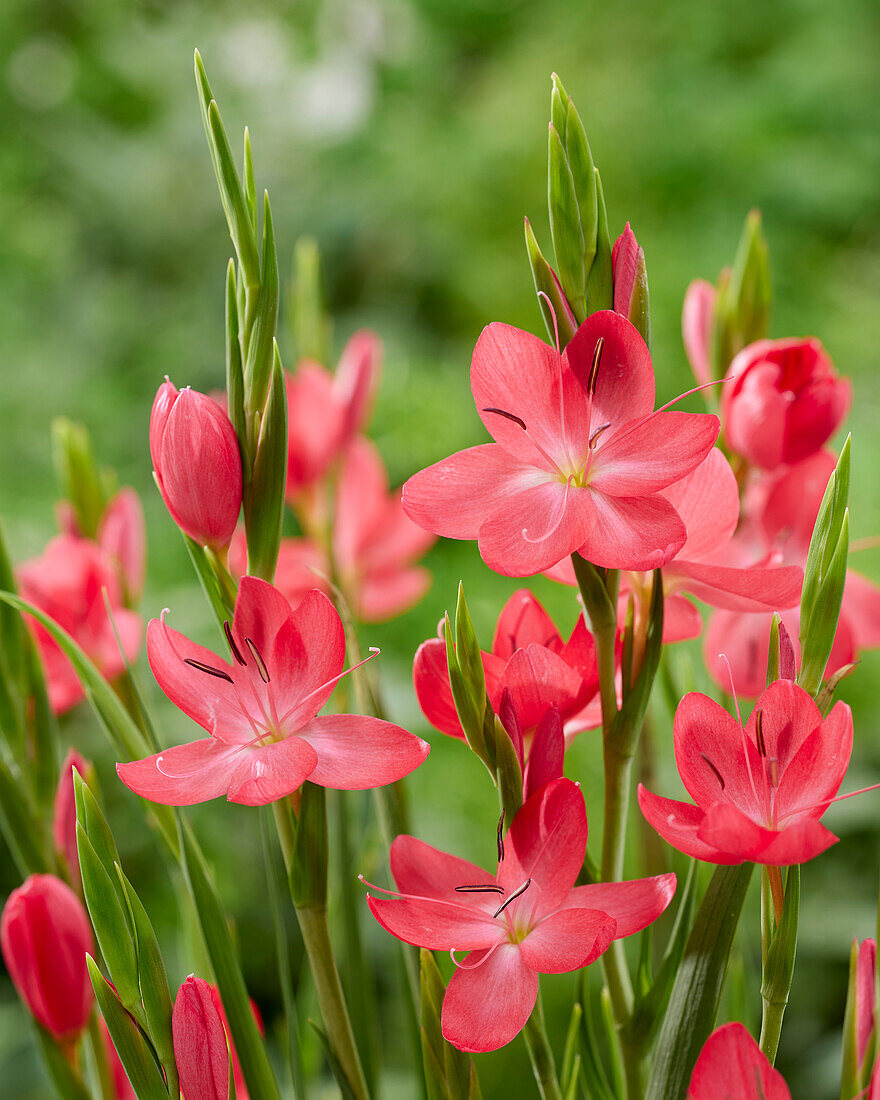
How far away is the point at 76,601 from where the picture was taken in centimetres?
30

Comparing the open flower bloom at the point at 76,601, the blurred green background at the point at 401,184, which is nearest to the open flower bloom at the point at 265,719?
the open flower bloom at the point at 76,601

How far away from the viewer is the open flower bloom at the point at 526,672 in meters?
0.19

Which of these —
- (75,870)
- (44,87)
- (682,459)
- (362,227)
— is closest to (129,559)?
(75,870)

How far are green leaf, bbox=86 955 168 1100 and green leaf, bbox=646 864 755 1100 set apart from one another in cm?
10

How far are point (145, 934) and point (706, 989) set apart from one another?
0.35ft

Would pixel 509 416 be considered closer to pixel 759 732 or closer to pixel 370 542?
pixel 759 732

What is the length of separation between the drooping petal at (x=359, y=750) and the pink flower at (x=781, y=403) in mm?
121

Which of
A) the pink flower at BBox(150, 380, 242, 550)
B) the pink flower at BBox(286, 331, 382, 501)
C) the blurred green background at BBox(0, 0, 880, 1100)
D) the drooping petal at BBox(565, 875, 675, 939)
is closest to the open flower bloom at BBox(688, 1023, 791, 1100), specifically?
the drooping petal at BBox(565, 875, 675, 939)

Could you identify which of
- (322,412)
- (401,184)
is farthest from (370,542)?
(401,184)

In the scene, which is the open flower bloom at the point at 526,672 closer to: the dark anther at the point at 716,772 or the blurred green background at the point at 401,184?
the dark anther at the point at 716,772

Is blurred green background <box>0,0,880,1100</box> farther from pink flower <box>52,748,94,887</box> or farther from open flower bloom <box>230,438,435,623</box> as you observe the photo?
pink flower <box>52,748,94,887</box>

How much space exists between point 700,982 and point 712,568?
0.08 meters

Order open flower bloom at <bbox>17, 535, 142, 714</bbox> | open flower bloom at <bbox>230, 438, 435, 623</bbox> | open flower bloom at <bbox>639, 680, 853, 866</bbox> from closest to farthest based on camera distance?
open flower bloom at <bbox>639, 680, 853, 866</bbox>
open flower bloom at <bbox>17, 535, 142, 714</bbox>
open flower bloom at <bbox>230, 438, 435, 623</bbox>

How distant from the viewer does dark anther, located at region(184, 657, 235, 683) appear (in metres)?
0.20
